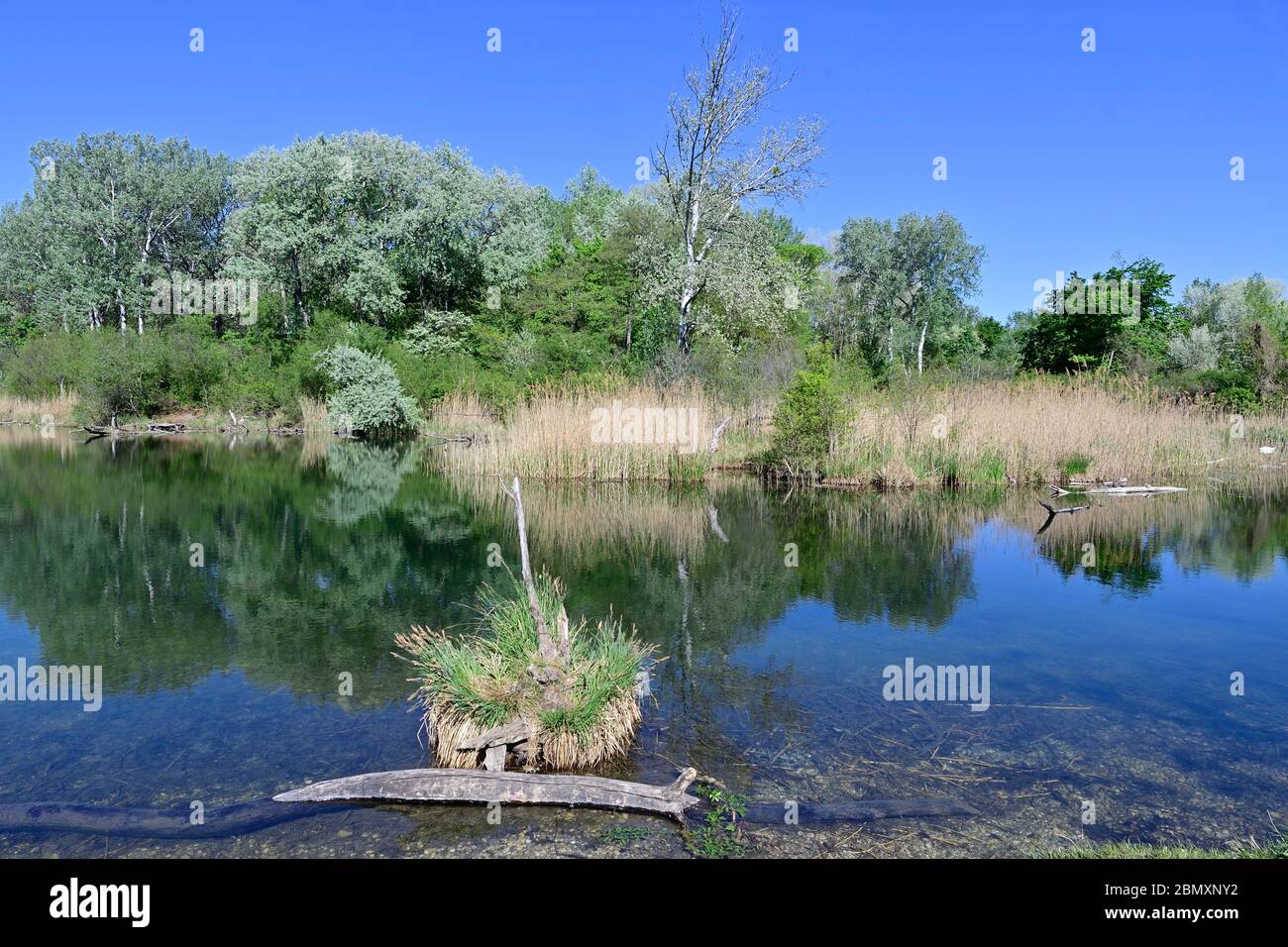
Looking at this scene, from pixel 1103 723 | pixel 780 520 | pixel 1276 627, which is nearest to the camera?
pixel 1103 723

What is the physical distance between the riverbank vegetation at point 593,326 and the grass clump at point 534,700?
12.9 m

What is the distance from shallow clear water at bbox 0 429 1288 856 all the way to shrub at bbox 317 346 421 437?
15967mm

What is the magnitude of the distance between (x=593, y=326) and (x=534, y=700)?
3363cm

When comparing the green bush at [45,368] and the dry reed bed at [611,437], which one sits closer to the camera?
the dry reed bed at [611,437]

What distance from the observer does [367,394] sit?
3253cm

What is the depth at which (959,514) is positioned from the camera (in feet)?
51.2

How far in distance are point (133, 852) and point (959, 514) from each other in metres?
14.3

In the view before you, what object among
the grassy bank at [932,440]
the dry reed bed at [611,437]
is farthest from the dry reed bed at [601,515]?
the grassy bank at [932,440]

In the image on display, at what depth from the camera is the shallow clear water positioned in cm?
490

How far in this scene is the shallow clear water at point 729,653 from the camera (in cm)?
490

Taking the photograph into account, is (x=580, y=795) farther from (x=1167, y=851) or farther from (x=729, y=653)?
(x=729, y=653)

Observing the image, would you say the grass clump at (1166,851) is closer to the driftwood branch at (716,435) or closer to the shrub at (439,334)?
the driftwood branch at (716,435)

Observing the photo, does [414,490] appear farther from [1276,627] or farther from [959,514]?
[1276,627]
